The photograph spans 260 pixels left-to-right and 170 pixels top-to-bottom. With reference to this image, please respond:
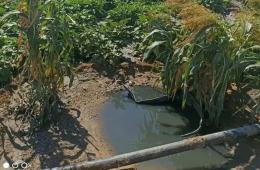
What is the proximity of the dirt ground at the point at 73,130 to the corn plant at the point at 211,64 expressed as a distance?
3.24ft

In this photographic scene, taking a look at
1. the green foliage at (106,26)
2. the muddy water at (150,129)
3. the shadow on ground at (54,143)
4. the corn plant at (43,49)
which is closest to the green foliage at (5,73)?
the corn plant at (43,49)

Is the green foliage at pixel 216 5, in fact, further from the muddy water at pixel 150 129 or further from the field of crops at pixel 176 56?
the muddy water at pixel 150 129

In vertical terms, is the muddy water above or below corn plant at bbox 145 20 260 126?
below

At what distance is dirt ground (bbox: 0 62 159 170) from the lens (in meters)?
4.71

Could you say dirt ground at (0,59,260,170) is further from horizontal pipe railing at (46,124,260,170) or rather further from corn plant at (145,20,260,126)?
corn plant at (145,20,260,126)

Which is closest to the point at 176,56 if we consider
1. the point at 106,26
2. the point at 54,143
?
the point at 54,143

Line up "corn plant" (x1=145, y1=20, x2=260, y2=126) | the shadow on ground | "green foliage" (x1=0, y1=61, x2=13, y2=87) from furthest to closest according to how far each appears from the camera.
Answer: "green foliage" (x1=0, y1=61, x2=13, y2=87)
"corn plant" (x1=145, y1=20, x2=260, y2=126)
the shadow on ground

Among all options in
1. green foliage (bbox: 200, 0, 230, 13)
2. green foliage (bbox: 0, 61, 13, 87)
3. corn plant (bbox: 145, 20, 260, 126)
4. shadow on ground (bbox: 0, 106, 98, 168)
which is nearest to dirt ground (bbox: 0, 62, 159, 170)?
shadow on ground (bbox: 0, 106, 98, 168)

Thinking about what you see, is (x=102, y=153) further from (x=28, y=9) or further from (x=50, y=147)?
(x=28, y=9)

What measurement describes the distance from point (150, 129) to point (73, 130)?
3.10 feet

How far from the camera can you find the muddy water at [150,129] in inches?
192

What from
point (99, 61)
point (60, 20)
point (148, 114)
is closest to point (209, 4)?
point (99, 61)

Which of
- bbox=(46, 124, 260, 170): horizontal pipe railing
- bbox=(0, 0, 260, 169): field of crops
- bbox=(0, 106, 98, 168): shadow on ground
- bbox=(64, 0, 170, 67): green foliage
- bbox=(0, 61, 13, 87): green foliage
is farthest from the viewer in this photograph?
bbox=(64, 0, 170, 67): green foliage

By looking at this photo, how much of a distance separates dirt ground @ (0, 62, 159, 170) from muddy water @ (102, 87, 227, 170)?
0.15 m
